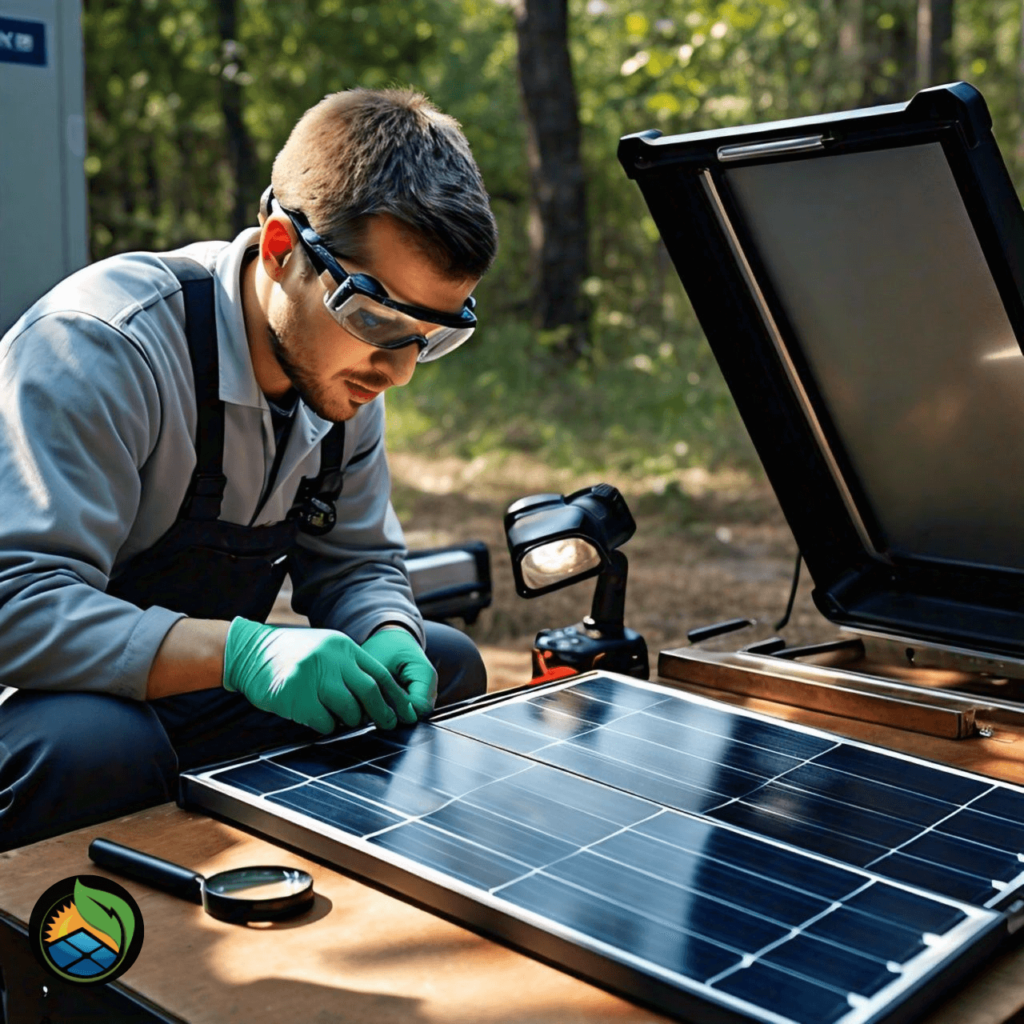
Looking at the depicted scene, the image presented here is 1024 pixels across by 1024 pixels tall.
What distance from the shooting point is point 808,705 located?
217 cm

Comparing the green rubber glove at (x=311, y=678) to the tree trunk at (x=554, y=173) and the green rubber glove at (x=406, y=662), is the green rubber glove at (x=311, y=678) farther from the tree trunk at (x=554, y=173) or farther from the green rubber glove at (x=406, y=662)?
the tree trunk at (x=554, y=173)

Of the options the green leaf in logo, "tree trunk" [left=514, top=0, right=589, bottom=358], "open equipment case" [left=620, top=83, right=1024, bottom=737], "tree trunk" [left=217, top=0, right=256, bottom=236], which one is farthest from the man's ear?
"tree trunk" [left=217, top=0, right=256, bottom=236]

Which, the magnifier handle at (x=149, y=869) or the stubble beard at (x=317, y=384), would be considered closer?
the magnifier handle at (x=149, y=869)

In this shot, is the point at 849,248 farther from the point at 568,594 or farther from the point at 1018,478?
the point at 568,594

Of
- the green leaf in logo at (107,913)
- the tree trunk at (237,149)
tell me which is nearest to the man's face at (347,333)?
the green leaf in logo at (107,913)

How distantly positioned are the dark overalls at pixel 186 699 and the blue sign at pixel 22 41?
58.1 inches

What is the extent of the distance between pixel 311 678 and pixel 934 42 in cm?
863

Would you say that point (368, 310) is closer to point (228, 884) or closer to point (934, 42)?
point (228, 884)

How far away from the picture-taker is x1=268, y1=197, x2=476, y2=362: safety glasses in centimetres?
199

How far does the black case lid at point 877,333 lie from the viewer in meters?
1.82

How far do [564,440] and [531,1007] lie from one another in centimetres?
752

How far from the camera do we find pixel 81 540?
1.99 metres

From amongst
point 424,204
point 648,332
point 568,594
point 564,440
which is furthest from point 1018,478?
point 648,332

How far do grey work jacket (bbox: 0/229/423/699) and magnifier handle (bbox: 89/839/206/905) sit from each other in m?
0.55
